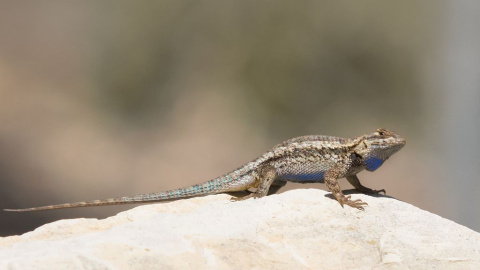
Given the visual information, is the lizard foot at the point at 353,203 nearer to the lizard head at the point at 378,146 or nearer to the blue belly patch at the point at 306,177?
the lizard head at the point at 378,146

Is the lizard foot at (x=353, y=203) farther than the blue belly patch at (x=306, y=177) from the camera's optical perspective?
No

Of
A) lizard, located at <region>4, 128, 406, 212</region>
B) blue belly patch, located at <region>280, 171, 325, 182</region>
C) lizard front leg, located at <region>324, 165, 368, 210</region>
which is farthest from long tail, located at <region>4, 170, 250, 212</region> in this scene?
lizard front leg, located at <region>324, 165, 368, 210</region>

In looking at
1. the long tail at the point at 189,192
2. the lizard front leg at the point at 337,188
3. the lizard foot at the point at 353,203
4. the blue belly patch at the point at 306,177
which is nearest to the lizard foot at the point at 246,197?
the long tail at the point at 189,192

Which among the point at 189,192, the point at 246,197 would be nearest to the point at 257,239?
the point at 246,197

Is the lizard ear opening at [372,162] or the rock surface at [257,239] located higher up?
the lizard ear opening at [372,162]

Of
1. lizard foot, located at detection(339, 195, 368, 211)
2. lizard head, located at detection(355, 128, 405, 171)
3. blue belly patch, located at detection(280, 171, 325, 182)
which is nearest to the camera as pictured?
lizard foot, located at detection(339, 195, 368, 211)

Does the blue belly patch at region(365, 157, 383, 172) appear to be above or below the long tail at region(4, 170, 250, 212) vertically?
above

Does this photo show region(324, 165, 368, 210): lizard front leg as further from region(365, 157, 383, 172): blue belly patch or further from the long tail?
the long tail

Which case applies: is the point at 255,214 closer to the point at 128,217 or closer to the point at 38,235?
the point at 128,217
